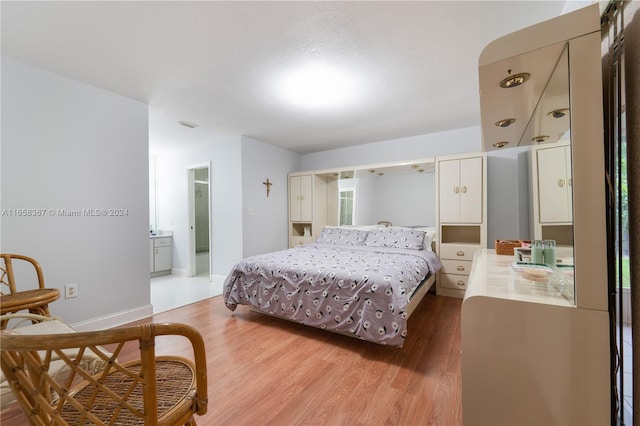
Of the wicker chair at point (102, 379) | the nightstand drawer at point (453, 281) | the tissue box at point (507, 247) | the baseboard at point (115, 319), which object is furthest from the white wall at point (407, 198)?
the wicker chair at point (102, 379)

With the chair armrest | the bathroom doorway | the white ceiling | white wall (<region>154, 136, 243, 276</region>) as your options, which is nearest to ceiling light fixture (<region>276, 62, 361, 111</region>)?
the white ceiling

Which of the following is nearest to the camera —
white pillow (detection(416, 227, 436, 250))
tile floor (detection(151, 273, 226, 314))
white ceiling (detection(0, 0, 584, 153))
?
white ceiling (detection(0, 0, 584, 153))

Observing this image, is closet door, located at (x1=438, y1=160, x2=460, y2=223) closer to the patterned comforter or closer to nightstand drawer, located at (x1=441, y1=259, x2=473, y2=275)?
nightstand drawer, located at (x1=441, y1=259, x2=473, y2=275)

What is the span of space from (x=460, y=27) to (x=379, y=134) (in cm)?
236

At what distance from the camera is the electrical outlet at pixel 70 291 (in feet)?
7.82

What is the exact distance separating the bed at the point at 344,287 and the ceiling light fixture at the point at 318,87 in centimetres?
177

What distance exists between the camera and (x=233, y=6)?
1575 mm

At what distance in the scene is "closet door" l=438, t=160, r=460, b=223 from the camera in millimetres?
3459

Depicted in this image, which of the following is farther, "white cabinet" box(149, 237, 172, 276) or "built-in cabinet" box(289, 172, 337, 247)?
"white cabinet" box(149, 237, 172, 276)

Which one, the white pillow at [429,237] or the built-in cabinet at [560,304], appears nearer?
the built-in cabinet at [560,304]

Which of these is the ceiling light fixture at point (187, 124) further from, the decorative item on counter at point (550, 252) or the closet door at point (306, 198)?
the decorative item on counter at point (550, 252)

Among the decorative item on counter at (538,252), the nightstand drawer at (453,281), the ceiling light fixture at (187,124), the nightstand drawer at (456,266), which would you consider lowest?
the nightstand drawer at (453,281)

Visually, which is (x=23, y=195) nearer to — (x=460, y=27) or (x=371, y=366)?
(x=371, y=366)

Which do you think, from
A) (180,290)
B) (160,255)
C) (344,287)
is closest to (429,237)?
(344,287)
